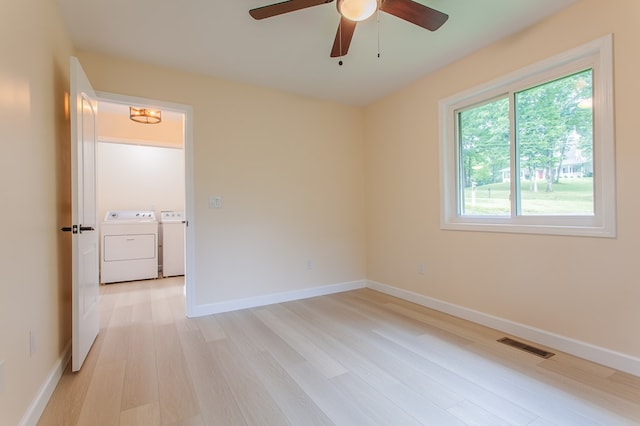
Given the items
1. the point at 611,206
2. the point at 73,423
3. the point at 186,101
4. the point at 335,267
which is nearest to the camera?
the point at 73,423

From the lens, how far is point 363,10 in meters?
1.61

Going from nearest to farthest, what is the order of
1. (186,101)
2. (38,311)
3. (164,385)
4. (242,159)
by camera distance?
(38,311)
(164,385)
(186,101)
(242,159)

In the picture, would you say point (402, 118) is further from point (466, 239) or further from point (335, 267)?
point (335, 267)

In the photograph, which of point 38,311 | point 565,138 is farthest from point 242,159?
point 565,138

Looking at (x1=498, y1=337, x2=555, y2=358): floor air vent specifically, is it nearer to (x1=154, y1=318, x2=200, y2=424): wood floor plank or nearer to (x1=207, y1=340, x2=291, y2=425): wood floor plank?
(x1=207, y1=340, x2=291, y2=425): wood floor plank

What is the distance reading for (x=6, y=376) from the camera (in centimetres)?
121

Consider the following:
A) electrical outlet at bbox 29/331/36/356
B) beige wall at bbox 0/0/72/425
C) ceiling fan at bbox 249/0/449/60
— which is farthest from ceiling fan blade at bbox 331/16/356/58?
electrical outlet at bbox 29/331/36/356

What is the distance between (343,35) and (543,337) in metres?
2.56

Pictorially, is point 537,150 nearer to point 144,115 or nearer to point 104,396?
point 104,396

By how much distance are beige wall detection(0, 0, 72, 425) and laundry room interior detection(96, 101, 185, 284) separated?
237cm

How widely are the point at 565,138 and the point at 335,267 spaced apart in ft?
8.55

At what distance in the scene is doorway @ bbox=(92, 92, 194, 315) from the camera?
15.4ft

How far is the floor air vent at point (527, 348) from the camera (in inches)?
81.5

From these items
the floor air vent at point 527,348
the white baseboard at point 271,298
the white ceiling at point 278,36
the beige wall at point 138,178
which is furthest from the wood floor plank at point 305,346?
the beige wall at point 138,178
